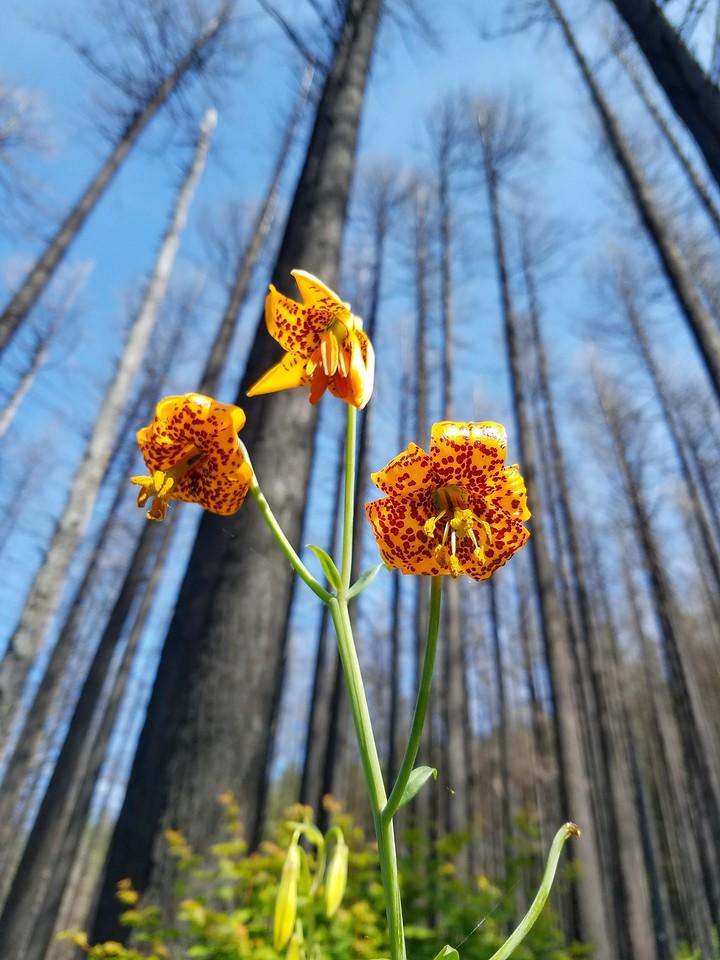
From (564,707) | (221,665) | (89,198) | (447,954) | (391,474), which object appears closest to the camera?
(447,954)

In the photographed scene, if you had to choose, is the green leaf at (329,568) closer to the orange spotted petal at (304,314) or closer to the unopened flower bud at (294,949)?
the orange spotted petal at (304,314)

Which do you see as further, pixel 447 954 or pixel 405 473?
pixel 405 473

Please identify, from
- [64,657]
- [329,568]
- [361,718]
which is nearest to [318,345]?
[329,568]

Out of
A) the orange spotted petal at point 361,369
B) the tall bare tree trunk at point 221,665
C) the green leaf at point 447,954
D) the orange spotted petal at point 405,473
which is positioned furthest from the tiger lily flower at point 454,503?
the tall bare tree trunk at point 221,665

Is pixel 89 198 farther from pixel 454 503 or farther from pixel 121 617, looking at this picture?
pixel 454 503

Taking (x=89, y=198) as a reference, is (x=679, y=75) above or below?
below

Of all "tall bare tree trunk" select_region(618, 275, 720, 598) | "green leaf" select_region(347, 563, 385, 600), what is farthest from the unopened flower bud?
"tall bare tree trunk" select_region(618, 275, 720, 598)

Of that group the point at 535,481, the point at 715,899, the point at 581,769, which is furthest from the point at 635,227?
the point at 715,899
